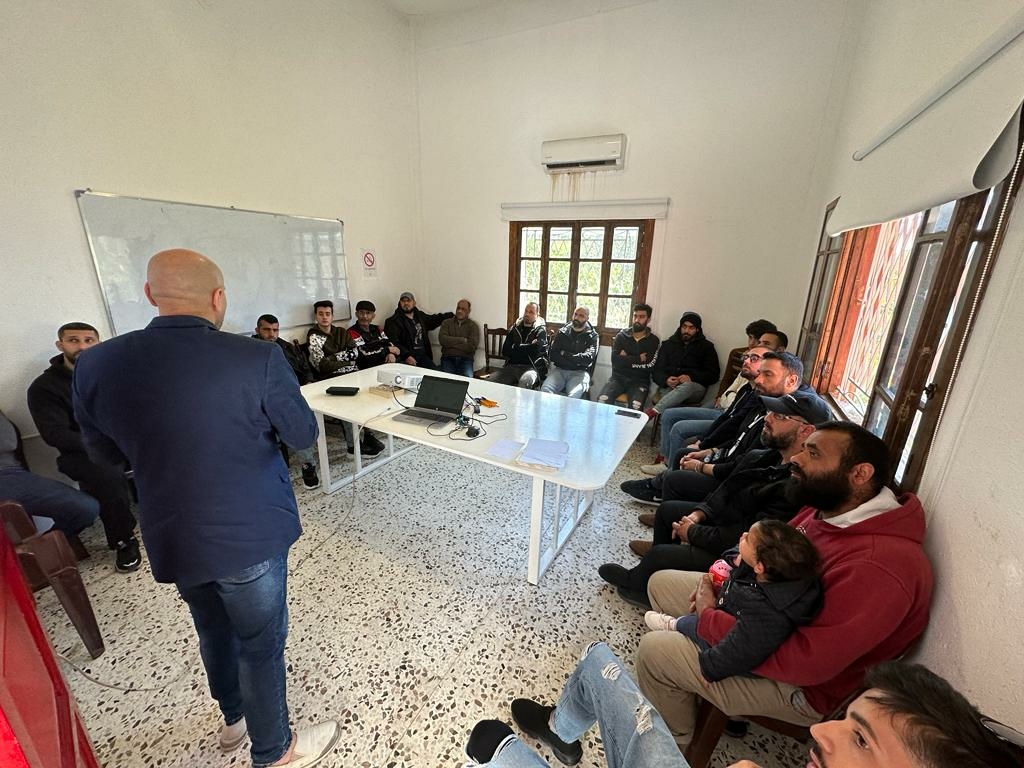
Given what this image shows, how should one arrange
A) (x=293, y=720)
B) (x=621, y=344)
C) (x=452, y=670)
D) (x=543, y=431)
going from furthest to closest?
(x=621, y=344)
(x=543, y=431)
(x=452, y=670)
(x=293, y=720)

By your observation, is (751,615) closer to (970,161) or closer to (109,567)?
(970,161)

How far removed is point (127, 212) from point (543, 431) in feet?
9.65

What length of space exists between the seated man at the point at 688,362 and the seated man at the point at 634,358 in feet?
0.37

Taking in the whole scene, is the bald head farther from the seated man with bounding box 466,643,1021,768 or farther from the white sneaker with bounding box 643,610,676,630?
the white sneaker with bounding box 643,610,676,630

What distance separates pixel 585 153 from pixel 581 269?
106 cm

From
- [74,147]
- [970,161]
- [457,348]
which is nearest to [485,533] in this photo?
[970,161]

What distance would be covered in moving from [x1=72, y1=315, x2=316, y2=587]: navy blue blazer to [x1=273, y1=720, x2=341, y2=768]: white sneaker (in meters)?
0.68

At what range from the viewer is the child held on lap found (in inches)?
38.8

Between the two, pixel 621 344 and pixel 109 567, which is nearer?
pixel 109 567

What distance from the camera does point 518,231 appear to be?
4.32 metres

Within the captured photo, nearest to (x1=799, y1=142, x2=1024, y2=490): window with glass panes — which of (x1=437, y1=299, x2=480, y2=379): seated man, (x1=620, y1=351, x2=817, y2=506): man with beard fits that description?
(x1=620, y1=351, x2=817, y2=506): man with beard

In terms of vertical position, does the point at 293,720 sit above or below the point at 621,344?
below

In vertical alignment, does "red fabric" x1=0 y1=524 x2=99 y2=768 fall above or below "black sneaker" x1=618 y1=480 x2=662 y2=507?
above

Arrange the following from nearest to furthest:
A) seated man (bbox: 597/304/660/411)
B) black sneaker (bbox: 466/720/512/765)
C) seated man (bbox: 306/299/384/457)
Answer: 1. black sneaker (bbox: 466/720/512/765)
2. seated man (bbox: 306/299/384/457)
3. seated man (bbox: 597/304/660/411)
